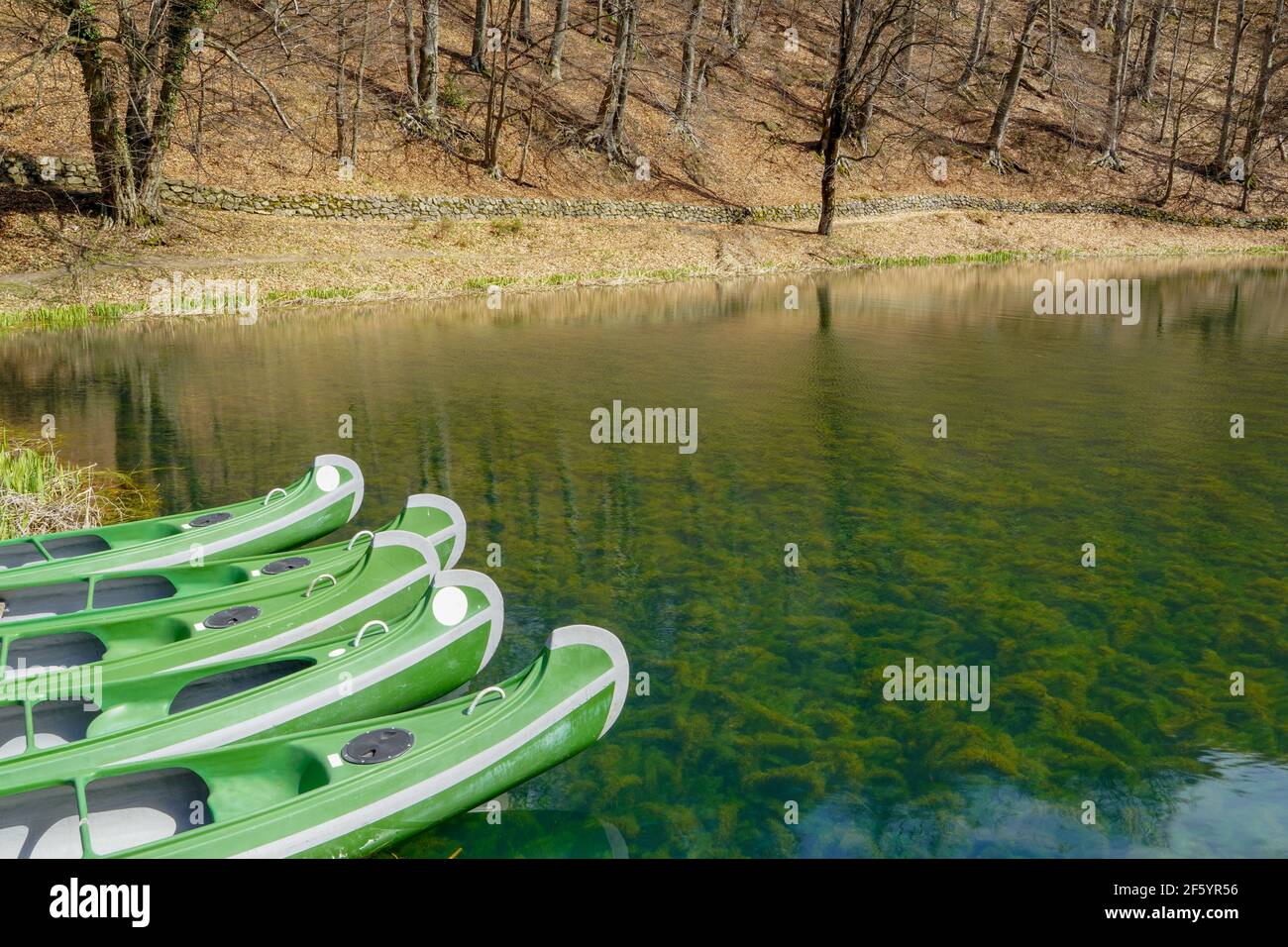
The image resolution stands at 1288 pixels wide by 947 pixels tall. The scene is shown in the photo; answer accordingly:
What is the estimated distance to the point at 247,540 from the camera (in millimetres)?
9094

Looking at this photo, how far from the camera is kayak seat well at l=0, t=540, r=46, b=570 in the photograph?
8.03 metres

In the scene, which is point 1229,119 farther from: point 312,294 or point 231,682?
point 231,682

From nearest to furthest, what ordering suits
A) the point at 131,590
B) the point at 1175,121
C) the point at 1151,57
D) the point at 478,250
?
the point at 131,590 < the point at 478,250 < the point at 1175,121 < the point at 1151,57

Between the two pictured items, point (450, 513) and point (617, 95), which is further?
point (617, 95)

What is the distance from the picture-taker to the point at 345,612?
7.23 m

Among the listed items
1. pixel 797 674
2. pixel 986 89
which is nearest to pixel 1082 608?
pixel 797 674

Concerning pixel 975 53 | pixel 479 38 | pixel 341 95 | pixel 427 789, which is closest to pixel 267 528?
pixel 427 789

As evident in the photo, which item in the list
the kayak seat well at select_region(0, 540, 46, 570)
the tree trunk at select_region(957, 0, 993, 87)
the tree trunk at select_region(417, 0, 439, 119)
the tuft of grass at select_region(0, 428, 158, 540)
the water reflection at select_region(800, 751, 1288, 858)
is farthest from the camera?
the tree trunk at select_region(957, 0, 993, 87)

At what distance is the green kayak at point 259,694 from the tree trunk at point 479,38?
3654 centimetres

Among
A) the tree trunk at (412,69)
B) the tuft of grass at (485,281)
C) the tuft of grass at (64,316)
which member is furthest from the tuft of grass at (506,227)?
the tuft of grass at (64,316)

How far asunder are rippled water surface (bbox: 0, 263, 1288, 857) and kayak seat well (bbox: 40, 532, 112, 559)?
10.9 ft

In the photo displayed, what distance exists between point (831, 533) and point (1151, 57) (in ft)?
181

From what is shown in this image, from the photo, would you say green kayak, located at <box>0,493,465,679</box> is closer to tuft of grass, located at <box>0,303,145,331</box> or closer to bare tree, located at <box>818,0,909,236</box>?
tuft of grass, located at <box>0,303,145,331</box>

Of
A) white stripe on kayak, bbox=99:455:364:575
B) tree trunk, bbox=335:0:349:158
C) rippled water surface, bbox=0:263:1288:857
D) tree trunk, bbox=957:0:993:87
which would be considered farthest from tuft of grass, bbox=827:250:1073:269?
white stripe on kayak, bbox=99:455:364:575
